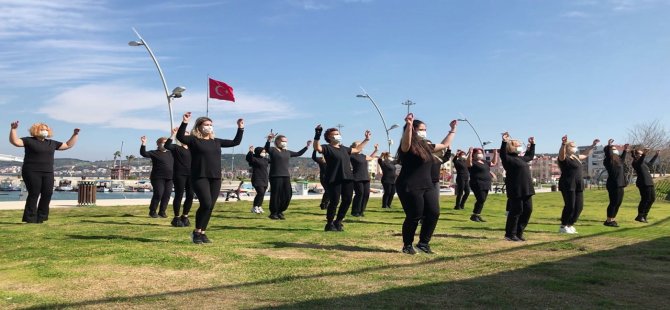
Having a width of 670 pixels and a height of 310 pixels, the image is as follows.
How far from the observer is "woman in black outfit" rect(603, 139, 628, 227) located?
38.6 feet

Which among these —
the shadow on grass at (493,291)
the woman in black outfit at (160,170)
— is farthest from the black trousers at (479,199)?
the woman in black outfit at (160,170)

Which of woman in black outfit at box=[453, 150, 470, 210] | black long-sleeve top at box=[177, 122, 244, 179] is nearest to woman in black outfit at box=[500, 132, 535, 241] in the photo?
black long-sleeve top at box=[177, 122, 244, 179]

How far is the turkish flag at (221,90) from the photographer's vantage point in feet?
86.7

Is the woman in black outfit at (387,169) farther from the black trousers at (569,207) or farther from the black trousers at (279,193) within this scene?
the black trousers at (569,207)

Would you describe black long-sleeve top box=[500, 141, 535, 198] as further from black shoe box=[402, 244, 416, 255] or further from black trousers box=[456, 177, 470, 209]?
black trousers box=[456, 177, 470, 209]

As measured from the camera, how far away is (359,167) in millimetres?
12227

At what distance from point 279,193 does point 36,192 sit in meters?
4.61

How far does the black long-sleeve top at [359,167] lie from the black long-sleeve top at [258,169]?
7.37 ft

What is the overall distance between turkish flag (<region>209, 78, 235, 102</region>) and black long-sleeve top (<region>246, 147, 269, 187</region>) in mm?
13836

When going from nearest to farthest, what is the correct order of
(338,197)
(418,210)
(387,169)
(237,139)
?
1. (418,210)
2. (237,139)
3. (338,197)
4. (387,169)

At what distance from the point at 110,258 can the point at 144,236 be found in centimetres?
230

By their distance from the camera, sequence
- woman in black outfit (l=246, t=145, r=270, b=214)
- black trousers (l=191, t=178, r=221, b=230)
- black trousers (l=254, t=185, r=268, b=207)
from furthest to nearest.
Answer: black trousers (l=254, t=185, r=268, b=207), woman in black outfit (l=246, t=145, r=270, b=214), black trousers (l=191, t=178, r=221, b=230)

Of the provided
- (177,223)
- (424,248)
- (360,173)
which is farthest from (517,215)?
(177,223)

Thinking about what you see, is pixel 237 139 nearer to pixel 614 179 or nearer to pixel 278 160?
pixel 278 160
